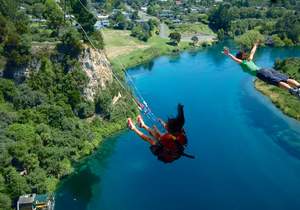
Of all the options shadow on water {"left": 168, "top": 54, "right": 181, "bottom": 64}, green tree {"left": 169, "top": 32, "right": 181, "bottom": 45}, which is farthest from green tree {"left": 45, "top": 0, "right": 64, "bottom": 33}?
green tree {"left": 169, "top": 32, "right": 181, "bottom": 45}

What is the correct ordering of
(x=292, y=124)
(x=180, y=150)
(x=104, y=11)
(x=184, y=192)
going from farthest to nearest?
(x=104, y=11) → (x=292, y=124) → (x=184, y=192) → (x=180, y=150)

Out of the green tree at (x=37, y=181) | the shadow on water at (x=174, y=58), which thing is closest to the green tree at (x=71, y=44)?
the green tree at (x=37, y=181)

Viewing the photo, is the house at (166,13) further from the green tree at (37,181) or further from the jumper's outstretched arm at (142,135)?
the jumper's outstretched arm at (142,135)

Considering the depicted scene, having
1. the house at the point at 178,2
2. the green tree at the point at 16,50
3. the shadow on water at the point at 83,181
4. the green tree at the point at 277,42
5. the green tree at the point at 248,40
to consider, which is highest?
the green tree at the point at 16,50

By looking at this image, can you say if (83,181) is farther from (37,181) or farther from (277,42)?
(277,42)

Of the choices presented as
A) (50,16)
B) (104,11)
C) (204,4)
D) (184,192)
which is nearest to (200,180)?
(184,192)

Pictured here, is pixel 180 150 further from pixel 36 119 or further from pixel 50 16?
pixel 50 16

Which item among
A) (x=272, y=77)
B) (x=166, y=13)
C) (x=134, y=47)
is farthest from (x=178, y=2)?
(x=272, y=77)
